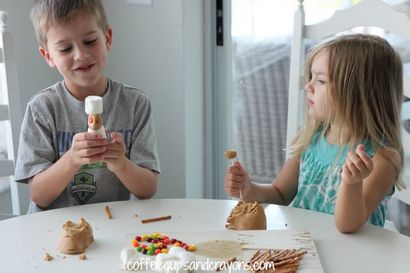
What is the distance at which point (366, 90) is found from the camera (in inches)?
47.3

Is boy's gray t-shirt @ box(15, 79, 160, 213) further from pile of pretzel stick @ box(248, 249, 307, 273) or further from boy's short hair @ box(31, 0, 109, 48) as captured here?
pile of pretzel stick @ box(248, 249, 307, 273)

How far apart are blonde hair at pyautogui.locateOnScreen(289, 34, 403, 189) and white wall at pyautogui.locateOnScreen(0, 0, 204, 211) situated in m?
0.79

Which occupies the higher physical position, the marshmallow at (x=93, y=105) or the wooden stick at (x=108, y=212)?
the marshmallow at (x=93, y=105)

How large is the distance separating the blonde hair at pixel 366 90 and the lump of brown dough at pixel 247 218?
1.13 feet

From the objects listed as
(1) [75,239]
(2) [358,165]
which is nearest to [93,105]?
(1) [75,239]

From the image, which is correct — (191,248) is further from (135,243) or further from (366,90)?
(366,90)

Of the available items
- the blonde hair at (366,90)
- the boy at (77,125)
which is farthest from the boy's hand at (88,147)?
the blonde hair at (366,90)

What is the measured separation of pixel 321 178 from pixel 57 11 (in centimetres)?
71

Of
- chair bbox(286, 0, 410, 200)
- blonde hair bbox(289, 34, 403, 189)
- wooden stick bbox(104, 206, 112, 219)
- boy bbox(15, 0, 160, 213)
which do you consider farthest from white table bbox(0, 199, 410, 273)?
chair bbox(286, 0, 410, 200)

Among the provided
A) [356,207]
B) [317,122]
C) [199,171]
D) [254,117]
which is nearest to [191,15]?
[254,117]

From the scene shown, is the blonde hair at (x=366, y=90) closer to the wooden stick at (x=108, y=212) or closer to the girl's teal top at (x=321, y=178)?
the girl's teal top at (x=321, y=178)

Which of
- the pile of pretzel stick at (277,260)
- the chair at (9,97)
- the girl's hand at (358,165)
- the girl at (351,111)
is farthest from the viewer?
the chair at (9,97)

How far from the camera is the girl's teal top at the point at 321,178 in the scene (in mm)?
1228

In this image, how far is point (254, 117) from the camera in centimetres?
207
